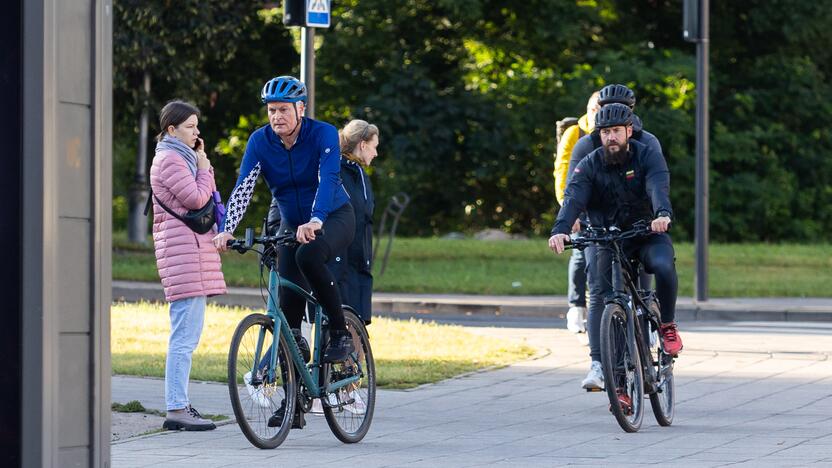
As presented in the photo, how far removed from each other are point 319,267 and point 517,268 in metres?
16.2

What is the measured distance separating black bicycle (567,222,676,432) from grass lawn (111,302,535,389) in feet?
7.06

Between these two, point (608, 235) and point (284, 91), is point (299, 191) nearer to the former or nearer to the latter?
point (284, 91)

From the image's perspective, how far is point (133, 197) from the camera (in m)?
31.2

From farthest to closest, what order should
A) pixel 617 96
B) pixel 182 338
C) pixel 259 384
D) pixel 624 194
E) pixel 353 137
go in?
pixel 353 137
pixel 617 96
pixel 624 194
pixel 182 338
pixel 259 384

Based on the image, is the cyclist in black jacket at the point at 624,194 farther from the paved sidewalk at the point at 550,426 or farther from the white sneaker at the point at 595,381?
the white sneaker at the point at 595,381

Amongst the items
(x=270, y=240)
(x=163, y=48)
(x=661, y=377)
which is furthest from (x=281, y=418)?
(x=163, y=48)

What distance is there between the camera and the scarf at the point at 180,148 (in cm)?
907

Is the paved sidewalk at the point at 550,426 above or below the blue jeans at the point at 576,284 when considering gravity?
below

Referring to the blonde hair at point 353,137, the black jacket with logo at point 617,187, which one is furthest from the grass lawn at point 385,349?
the black jacket with logo at point 617,187

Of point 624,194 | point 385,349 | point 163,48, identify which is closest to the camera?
point 624,194

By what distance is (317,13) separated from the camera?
460 inches

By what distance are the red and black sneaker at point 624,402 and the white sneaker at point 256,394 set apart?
1830 millimetres

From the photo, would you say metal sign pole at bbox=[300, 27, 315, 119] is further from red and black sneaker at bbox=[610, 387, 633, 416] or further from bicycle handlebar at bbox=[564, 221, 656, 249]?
red and black sneaker at bbox=[610, 387, 633, 416]

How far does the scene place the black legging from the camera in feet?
27.1
